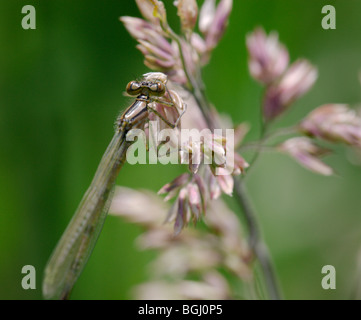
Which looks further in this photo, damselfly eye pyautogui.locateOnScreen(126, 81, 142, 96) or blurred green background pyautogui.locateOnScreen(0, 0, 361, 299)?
blurred green background pyautogui.locateOnScreen(0, 0, 361, 299)

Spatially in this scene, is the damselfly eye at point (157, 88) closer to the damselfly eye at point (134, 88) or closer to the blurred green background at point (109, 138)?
the damselfly eye at point (134, 88)

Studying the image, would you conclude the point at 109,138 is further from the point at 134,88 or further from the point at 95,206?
the point at 134,88

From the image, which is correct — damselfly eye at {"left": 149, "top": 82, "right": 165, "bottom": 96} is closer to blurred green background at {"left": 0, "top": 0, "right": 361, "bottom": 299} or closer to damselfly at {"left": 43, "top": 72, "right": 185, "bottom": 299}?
damselfly at {"left": 43, "top": 72, "right": 185, "bottom": 299}

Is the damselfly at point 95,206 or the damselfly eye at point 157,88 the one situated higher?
the damselfly eye at point 157,88

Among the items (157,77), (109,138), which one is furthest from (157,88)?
(109,138)

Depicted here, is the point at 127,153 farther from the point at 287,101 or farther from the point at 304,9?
the point at 304,9

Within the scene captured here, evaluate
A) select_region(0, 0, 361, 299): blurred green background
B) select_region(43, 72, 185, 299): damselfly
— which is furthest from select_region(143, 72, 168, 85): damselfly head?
select_region(0, 0, 361, 299): blurred green background

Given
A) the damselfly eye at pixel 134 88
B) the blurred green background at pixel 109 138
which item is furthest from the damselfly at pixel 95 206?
the blurred green background at pixel 109 138

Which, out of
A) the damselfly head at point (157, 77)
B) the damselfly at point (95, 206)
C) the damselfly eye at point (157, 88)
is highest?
the damselfly head at point (157, 77)
